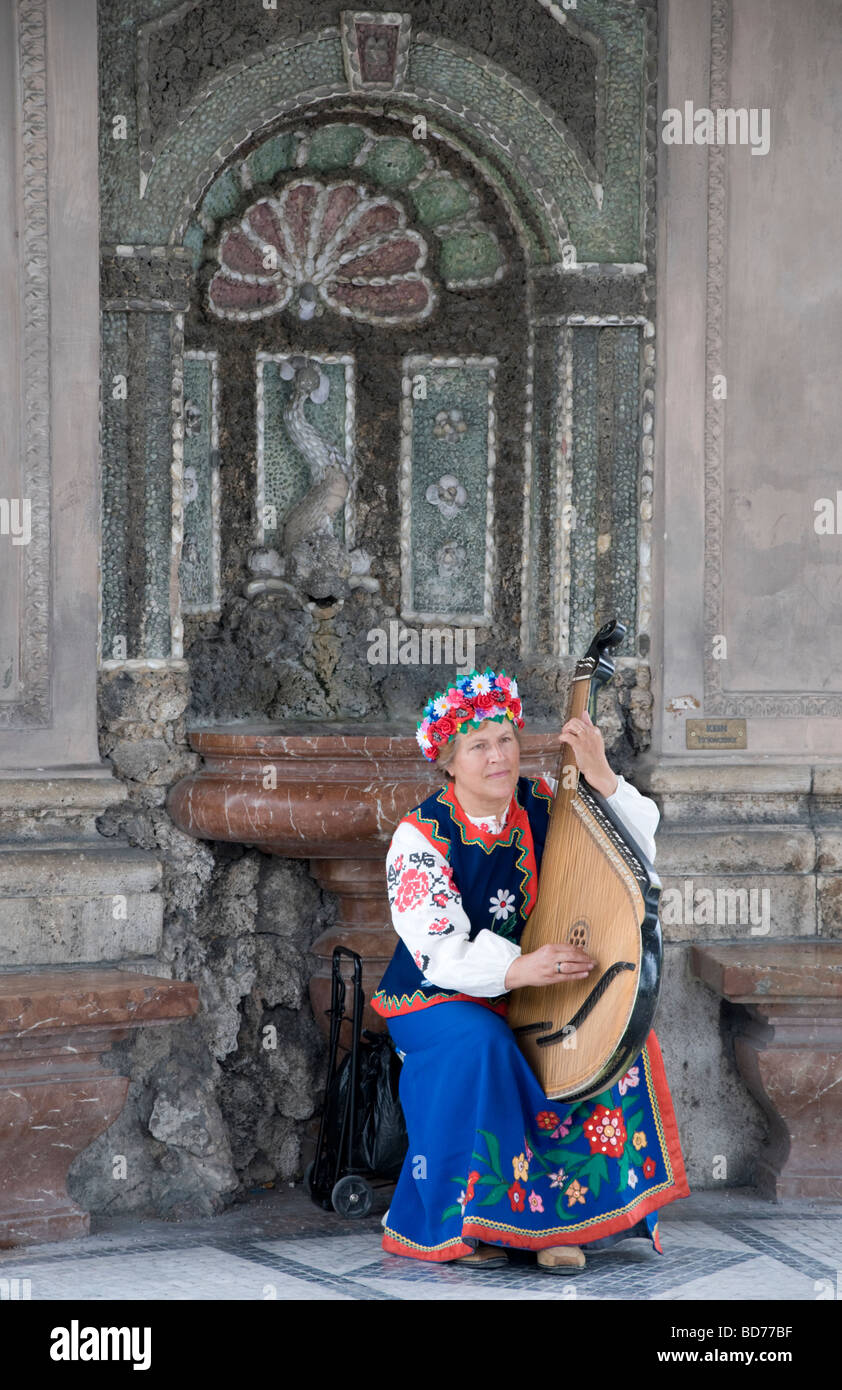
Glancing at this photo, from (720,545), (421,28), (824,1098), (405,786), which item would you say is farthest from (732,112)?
(824,1098)

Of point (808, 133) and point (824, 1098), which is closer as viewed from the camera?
point (824, 1098)

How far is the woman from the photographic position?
3.94m

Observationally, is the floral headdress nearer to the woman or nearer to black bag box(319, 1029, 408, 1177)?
the woman

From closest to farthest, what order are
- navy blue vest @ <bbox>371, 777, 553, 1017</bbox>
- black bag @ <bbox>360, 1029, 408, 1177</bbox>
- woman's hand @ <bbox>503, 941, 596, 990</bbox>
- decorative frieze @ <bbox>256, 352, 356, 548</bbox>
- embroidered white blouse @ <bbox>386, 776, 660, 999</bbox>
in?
woman's hand @ <bbox>503, 941, 596, 990</bbox>
embroidered white blouse @ <bbox>386, 776, 660, 999</bbox>
navy blue vest @ <bbox>371, 777, 553, 1017</bbox>
black bag @ <bbox>360, 1029, 408, 1177</bbox>
decorative frieze @ <bbox>256, 352, 356, 548</bbox>

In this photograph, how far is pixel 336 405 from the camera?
5.55 metres

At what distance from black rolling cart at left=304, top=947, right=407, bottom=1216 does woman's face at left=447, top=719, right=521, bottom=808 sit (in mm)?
841

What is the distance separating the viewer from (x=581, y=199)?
205 inches

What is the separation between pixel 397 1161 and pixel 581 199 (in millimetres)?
2721

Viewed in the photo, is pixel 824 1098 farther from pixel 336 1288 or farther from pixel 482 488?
pixel 482 488

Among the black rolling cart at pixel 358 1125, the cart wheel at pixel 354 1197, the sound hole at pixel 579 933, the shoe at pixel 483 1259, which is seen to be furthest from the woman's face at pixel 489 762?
→ the cart wheel at pixel 354 1197

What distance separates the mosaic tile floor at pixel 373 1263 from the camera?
3.94 meters

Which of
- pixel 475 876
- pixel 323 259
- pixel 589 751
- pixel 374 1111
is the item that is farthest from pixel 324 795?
pixel 323 259

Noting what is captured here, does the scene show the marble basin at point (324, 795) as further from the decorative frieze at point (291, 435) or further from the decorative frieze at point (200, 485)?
the decorative frieze at point (291, 435)

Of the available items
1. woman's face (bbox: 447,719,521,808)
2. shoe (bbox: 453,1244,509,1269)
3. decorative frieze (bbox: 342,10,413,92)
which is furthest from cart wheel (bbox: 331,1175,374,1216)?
decorative frieze (bbox: 342,10,413,92)
